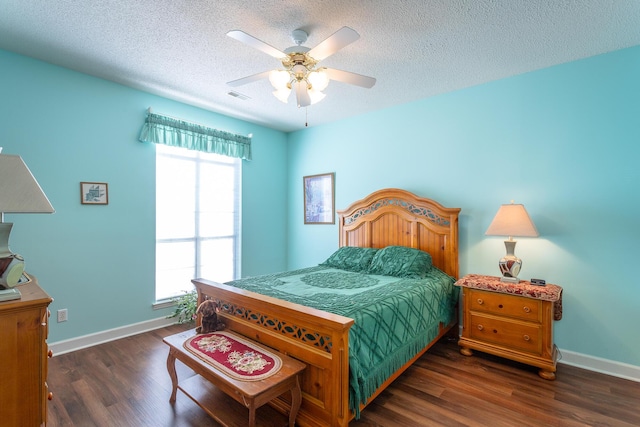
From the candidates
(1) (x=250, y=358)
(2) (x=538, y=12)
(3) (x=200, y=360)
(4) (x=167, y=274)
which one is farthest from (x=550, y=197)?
(4) (x=167, y=274)

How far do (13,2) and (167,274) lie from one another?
2714 mm

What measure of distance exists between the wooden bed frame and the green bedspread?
11cm

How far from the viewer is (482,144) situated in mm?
3227

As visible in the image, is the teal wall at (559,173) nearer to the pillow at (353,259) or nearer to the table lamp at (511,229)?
the table lamp at (511,229)

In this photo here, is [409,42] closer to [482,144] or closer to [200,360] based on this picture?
[482,144]

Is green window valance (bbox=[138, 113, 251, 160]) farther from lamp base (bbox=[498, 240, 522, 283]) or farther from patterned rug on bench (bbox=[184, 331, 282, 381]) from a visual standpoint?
lamp base (bbox=[498, 240, 522, 283])

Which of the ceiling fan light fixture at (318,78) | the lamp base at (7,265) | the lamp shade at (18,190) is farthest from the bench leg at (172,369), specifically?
the ceiling fan light fixture at (318,78)

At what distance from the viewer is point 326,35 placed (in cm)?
234

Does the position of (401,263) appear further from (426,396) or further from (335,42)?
(335,42)

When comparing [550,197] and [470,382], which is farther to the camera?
[550,197]

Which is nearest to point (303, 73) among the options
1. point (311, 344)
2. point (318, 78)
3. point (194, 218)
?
point (318, 78)

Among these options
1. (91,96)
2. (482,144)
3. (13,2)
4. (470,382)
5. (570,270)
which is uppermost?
(13,2)

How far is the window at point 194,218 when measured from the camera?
3.67m

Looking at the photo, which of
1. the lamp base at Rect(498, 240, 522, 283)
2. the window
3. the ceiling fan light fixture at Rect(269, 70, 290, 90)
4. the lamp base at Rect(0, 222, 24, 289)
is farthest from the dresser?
the lamp base at Rect(498, 240, 522, 283)
